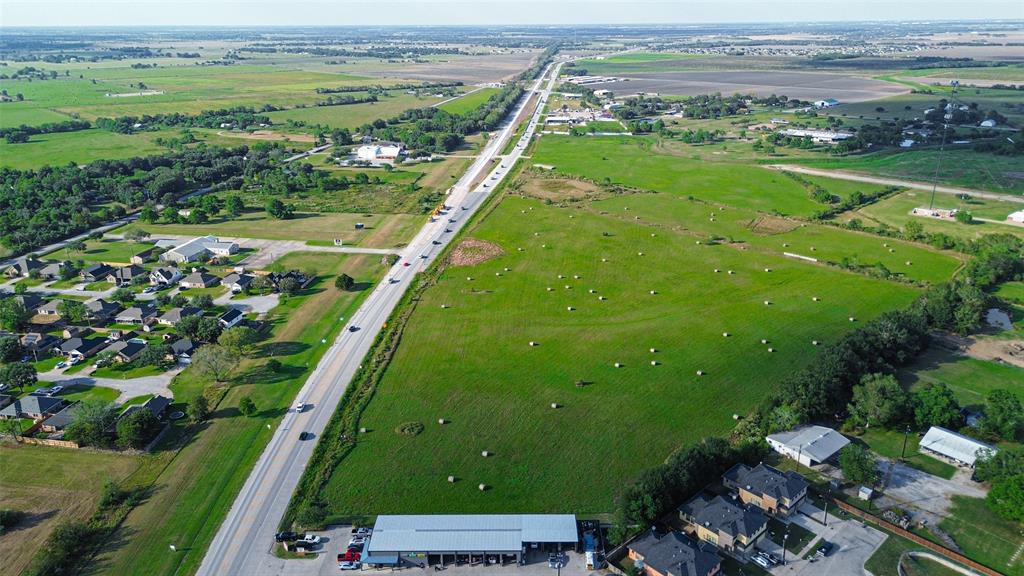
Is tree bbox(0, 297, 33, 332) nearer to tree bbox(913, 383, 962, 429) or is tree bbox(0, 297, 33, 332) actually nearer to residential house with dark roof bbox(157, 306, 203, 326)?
residential house with dark roof bbox(157, 306, 203, 326)

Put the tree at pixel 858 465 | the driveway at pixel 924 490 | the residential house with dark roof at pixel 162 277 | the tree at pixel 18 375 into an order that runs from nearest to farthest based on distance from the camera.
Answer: the driveway at pixel 924 490 < the tree at pixel 858 465 < the tree at pixel 18 375 < the residential house with dark roof at pixel 162 277

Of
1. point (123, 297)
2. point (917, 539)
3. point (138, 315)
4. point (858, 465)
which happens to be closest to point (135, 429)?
point (138, 315)

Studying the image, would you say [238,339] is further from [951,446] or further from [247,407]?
[951,446]

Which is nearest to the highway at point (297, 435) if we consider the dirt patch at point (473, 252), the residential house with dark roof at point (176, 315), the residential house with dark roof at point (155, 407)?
the dirt patch at point (473, 252)

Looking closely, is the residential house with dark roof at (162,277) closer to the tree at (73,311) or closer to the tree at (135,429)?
the tree at (73,311)

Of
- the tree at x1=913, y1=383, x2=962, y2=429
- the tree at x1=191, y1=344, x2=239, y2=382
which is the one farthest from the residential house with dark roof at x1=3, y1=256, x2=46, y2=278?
the tree at x1=913, y1=383, x2=962, y2=429

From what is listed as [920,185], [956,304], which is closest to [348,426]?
[956,304]

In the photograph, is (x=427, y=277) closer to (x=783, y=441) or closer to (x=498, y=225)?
(x=498, y=225)
